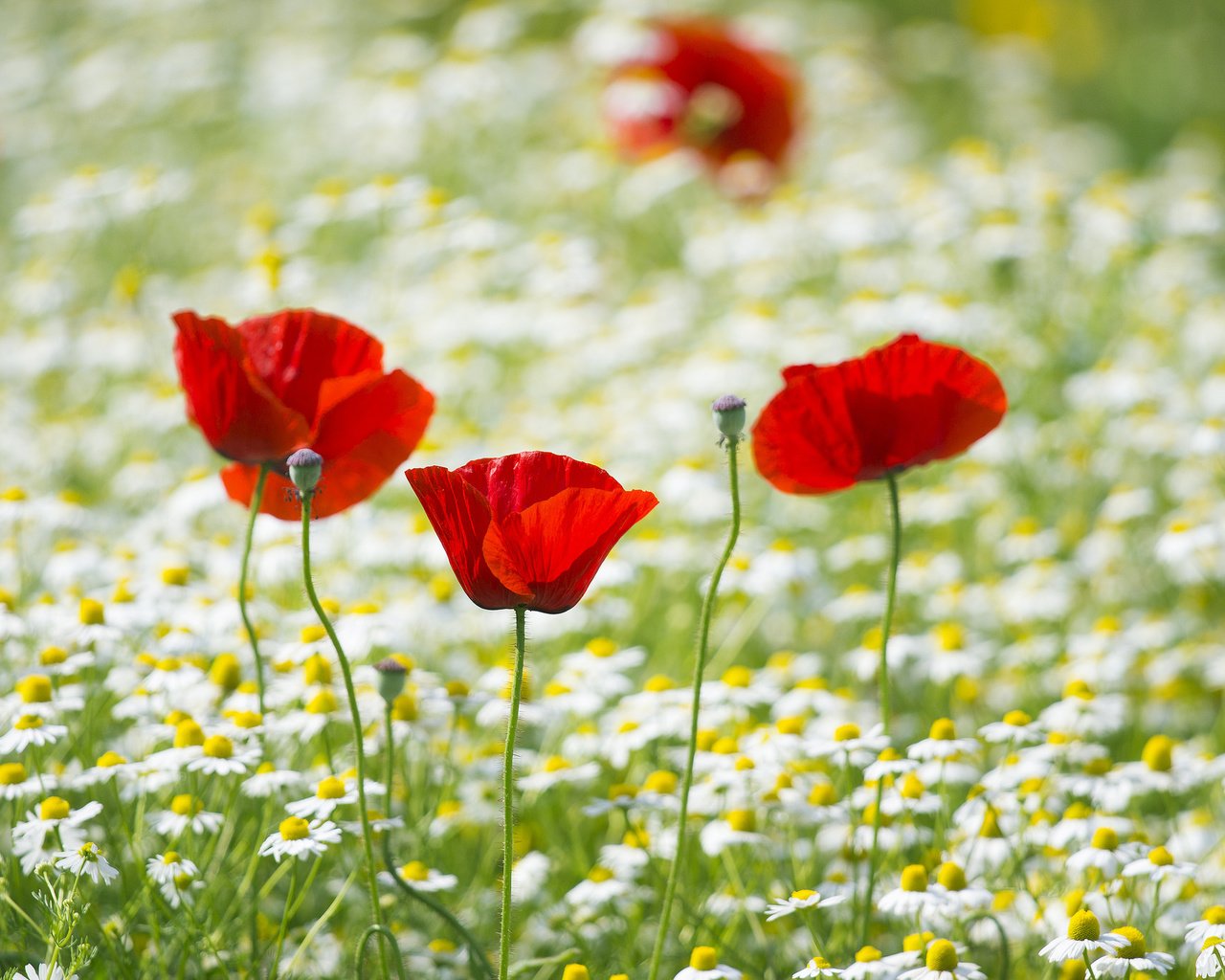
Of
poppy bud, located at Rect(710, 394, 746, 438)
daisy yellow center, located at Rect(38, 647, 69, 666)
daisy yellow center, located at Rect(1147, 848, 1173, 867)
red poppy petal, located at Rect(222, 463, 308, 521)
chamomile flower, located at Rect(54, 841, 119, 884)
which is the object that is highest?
poppy bud, located at Rect(710, 394, 746, 438)

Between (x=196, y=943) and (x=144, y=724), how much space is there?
42cm

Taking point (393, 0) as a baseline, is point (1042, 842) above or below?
below

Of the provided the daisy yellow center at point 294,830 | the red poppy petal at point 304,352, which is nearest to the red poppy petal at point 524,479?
the red poppy petal at point 304,352

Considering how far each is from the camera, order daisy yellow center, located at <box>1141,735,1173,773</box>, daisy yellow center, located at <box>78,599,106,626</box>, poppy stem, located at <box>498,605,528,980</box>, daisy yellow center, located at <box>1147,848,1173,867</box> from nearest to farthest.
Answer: poppy stem, located at <box>498,605,528,980</box> < daisy yellow center, located at <box>1147,848,1173,867</box> < daisy yellow center, located at <box>1141,735,1173,773</box> < daisy yellow center, located at <box>78,599,106,626</box>

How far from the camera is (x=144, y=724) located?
6.97 feet

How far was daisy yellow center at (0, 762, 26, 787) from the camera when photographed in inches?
72.0

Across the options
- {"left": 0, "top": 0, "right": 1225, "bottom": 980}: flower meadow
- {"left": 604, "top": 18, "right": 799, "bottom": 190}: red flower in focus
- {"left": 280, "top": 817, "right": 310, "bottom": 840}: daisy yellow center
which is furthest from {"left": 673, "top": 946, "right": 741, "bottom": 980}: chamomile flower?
{"left": 604, "top": 18, "right": 799, "bottom": 190}: red flower in focus

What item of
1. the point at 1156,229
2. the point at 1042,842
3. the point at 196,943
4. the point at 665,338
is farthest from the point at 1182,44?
the point at 196,943

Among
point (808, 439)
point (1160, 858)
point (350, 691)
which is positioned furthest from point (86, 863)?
point (1160, 858)

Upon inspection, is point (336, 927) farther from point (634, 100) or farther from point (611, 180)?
point (611, 180)

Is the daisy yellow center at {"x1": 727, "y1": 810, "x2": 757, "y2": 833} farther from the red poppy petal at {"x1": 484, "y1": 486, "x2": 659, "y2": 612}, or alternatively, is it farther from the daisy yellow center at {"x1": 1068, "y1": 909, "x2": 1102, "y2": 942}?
the red poppy petal at {"x1": 484, "y1": 486, "x2": 659, "y2": 612}

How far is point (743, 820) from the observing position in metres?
1.93

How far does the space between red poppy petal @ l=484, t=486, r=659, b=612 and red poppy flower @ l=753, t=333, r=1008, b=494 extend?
281mm

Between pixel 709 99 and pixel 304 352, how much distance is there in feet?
9.60
